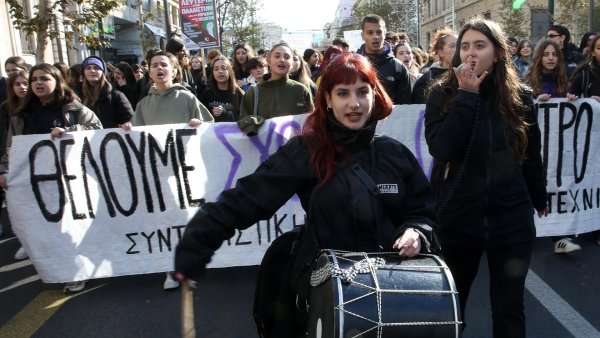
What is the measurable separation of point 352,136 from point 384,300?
2.13 feet

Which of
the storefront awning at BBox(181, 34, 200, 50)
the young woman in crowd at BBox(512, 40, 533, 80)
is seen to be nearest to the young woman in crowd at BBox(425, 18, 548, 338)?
the young woman in crowd at BBox(512, 40, 533, 80)

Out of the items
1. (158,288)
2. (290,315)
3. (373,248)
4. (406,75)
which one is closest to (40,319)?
(158,288)

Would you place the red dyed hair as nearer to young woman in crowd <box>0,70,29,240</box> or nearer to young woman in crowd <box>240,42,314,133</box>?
young woman in crowd <box>240,42,314,133</box>

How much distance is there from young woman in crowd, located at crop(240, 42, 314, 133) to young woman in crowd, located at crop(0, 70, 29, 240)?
81.4 inches

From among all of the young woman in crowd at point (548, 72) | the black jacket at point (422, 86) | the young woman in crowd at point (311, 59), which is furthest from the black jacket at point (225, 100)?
the young woman in crowd at point (311, 59)

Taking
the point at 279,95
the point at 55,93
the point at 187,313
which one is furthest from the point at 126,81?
the point at 187,313

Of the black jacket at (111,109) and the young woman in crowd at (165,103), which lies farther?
the black jacket at (111,109)

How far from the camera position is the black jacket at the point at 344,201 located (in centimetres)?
209

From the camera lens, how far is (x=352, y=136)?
2.13 metres

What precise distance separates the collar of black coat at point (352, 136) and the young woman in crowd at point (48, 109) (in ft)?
10.4

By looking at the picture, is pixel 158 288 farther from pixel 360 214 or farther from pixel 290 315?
pixel 360 214

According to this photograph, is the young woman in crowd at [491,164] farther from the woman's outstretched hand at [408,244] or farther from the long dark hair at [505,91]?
the woman's outstretched hand at [408,244]

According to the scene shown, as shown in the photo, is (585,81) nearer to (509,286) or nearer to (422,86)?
(422,86)

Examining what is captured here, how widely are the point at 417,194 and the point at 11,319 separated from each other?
324 cm
